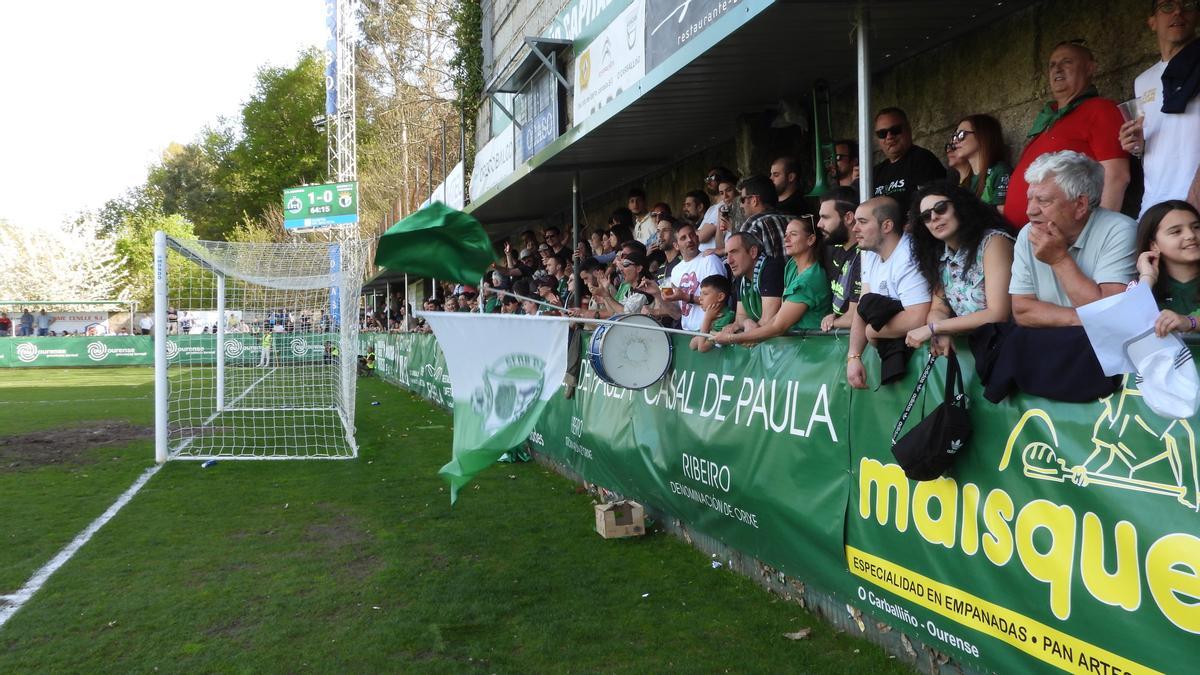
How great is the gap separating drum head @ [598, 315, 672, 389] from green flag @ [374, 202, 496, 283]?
1.24 metres

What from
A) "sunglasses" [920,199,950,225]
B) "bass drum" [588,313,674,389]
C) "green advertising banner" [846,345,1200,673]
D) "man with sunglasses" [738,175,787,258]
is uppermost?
"man with sunglasses" [738,175,787,258]

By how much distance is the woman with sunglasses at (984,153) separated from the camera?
4.39 m

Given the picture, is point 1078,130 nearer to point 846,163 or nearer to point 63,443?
point 846,163

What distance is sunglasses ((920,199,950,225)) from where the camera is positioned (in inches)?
137

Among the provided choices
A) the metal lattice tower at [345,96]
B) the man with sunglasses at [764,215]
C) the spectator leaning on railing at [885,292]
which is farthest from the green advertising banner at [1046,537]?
the metal lattice tower at [345,96]

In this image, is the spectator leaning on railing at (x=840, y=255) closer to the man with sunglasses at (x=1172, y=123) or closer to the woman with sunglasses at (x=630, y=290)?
the man with sunglasses at (x=1172, y=123)

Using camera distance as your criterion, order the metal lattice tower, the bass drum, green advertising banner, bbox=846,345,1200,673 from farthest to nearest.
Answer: the metal lattice tower
the bass drum
green advertising banner, bbox=846,345,1200,673

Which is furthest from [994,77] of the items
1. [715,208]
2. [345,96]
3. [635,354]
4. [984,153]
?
[345,96]

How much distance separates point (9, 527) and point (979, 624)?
6895 mm

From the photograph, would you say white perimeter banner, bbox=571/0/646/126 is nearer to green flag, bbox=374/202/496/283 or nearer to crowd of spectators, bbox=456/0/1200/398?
crowd of spectators, bbox=456/0/1200/398

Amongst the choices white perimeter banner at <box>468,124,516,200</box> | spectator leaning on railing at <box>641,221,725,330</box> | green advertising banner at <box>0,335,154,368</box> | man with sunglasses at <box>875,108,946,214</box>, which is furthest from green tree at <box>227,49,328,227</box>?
man with sunglasses at <box>875,108,946,214</box>

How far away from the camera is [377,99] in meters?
43.2

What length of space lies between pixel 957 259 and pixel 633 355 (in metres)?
2.56

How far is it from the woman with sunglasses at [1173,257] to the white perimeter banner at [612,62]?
5.85 metres
